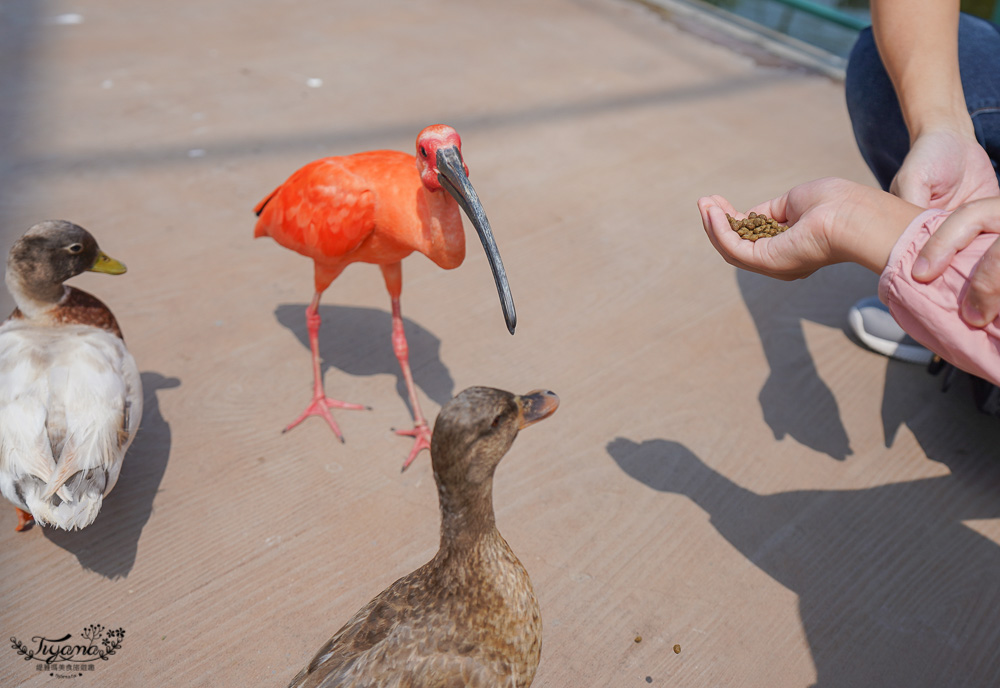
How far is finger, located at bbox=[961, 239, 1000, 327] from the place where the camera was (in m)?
1.62

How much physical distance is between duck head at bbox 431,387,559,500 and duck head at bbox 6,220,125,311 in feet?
5.79

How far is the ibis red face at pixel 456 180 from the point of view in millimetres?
2529

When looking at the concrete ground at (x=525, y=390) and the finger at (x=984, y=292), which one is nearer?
the finger at (x=984, y=292)

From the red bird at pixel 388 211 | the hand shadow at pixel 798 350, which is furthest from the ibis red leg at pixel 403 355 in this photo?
the hand shadow at pixel 798 350

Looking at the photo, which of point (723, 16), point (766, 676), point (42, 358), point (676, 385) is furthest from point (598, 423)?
point (723, 16)

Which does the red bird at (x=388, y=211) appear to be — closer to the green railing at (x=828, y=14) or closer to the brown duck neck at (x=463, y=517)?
the brown duck neck at (x=463, y=517)

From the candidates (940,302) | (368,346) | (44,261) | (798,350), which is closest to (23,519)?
(44,261)

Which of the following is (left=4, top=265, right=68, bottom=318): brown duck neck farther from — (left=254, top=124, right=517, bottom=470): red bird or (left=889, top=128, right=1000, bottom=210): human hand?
(left=889, top=128, right=1000, bottom=210): human hand

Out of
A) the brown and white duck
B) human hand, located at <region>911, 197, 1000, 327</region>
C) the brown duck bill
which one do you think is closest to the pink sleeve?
human hand, located at <region>911, 197, 1000, 327</region>

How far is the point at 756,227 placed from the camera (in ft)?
7.32

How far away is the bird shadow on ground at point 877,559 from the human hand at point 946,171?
3.94 feet

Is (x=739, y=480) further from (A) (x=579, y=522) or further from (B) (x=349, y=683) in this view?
(B) (x=349, y=683)

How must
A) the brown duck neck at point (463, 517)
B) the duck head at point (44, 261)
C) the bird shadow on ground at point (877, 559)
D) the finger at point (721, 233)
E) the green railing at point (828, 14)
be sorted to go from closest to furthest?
the brown duck neck at point (463, 517)
the finger at point (721, 233)
the bird shadow on ground at point (877, 559)
the duck head at point (44, 261)
the green railing at point (828, 14)

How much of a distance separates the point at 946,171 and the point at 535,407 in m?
1.51
